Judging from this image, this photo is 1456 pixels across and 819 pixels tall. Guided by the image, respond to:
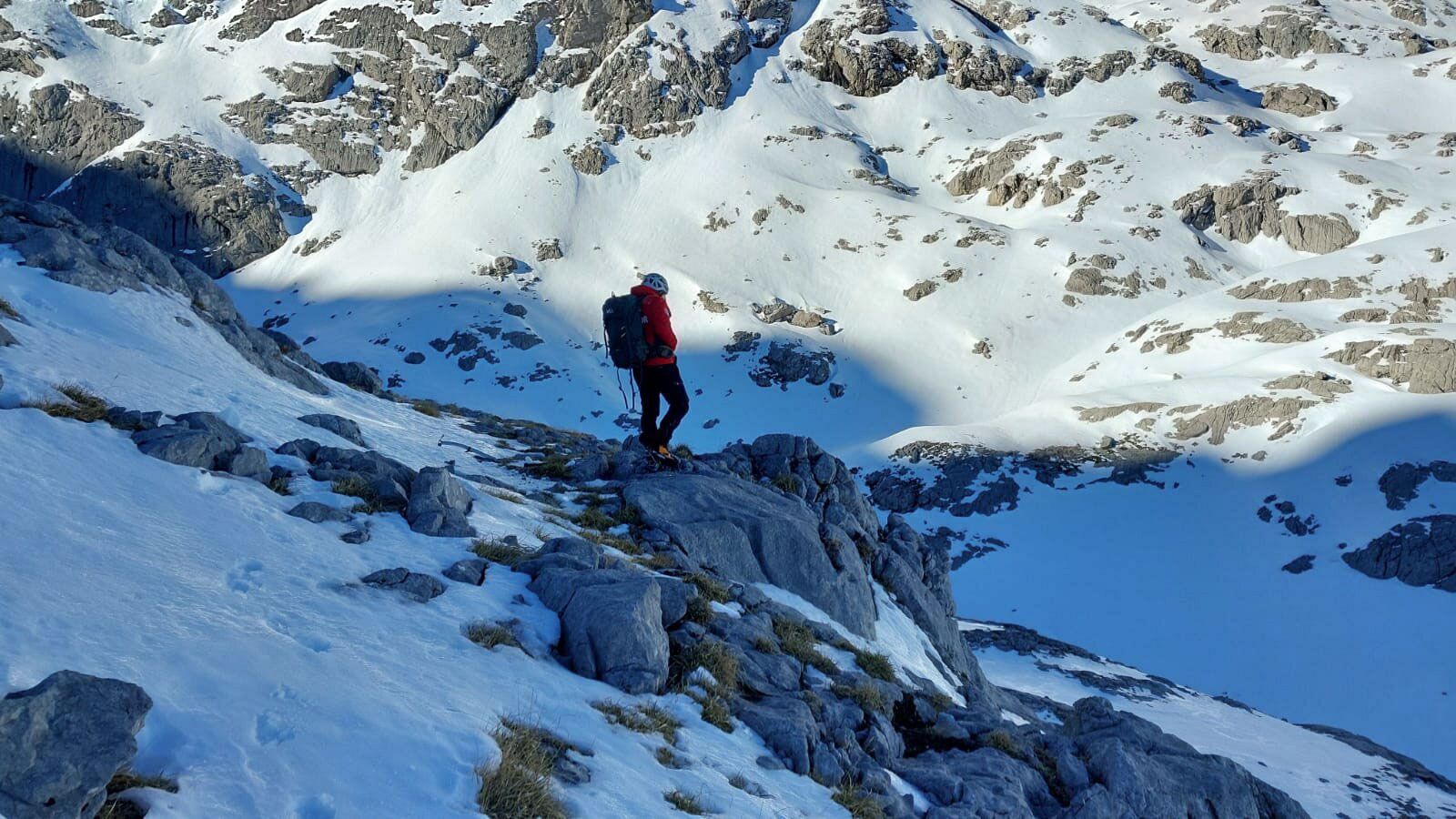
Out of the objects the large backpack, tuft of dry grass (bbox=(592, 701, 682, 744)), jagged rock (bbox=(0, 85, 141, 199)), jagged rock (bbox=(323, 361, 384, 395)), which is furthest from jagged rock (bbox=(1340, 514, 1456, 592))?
jagged rock (bbox=(0, 85, 141, 199))

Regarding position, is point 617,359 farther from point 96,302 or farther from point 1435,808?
point 1435,808

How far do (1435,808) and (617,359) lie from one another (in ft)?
85.2

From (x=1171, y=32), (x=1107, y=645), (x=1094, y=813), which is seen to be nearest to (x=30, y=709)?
(x=1094, y=813)

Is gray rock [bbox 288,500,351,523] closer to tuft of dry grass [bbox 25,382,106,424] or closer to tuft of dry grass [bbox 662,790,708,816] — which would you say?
tuft of dry grass [bbox 25,382,106,424]

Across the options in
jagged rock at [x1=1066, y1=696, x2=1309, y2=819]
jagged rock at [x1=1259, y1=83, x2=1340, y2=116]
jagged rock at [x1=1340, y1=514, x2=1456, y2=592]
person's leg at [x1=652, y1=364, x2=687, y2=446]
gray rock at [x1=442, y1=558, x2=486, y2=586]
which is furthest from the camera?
jagged rock at [x1=1259, y1=83, x2=1340, y2=116]

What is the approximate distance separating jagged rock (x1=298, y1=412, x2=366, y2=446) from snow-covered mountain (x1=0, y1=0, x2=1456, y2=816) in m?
0.65

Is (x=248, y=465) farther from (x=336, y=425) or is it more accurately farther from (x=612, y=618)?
(x=612, y=618)

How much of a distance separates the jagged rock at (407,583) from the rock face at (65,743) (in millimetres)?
3333

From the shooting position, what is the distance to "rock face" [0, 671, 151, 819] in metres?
4.02

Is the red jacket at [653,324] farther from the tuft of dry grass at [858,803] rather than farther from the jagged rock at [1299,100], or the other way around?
the jagged rock at [1299,100]

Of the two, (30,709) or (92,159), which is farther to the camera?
(92,159)

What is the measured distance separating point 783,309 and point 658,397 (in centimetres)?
8305

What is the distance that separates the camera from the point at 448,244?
107312 mm

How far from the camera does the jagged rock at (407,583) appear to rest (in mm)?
7934
